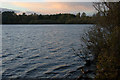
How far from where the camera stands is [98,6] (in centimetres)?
1025

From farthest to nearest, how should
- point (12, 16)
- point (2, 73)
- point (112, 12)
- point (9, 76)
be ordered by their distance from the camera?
point (12, 16), point (2, 73), point (9, 76), point (112, 12)

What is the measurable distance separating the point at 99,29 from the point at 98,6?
5.74 feet

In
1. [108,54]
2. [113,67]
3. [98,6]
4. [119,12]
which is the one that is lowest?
[113,67]

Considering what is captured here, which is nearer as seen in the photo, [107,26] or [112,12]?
[112,12]

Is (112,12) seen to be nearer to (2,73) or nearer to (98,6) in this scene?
(98,6)

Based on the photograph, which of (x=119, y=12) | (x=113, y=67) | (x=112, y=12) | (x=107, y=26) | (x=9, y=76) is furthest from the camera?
(x=9, y=76)

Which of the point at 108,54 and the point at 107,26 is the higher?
the point at 107,26

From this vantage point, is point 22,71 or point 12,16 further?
point 12,16

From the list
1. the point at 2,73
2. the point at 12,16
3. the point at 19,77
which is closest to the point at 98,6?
the point at 19,77

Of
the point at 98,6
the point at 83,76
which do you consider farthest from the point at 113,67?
the point at 98,6

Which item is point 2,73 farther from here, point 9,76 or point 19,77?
point 19,77

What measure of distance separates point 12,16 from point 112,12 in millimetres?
148803

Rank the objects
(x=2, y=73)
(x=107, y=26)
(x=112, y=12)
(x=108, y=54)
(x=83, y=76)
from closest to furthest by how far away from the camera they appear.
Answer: (x=108, y=54)
(x=112, y=12)
(x=107, y=26)
(x=83, y=76)
(x=2, y=73)

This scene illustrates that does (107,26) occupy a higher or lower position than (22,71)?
higher
